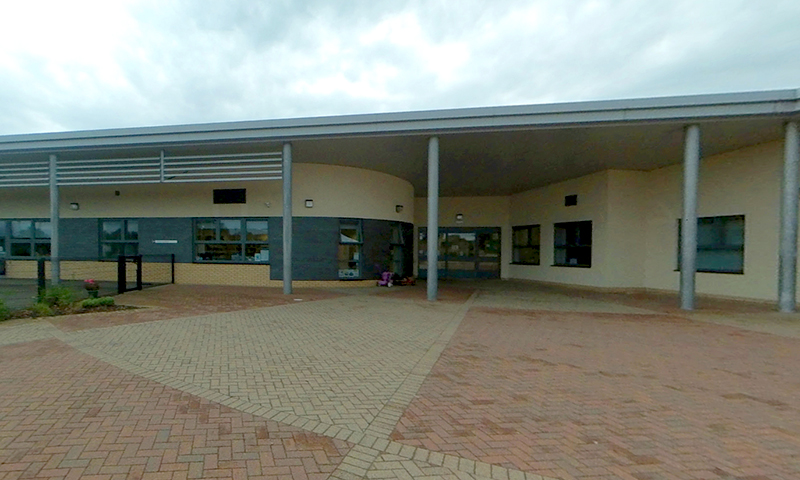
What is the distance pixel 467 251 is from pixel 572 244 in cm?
476

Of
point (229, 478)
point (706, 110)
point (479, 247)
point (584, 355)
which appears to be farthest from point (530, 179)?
point (229, 478)

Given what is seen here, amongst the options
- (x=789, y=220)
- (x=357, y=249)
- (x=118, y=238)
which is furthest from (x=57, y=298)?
(x=789, y=220)

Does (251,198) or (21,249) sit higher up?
(251,198)

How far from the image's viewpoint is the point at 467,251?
17.1m

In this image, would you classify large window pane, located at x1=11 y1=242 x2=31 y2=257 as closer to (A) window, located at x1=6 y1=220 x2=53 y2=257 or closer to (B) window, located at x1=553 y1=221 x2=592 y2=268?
(A) window, located at x1=6 y1=220 x2=53 y2=257

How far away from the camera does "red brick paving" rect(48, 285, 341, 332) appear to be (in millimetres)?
6840

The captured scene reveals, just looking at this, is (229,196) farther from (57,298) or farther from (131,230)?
(57,298)

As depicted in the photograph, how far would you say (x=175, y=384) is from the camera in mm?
3863

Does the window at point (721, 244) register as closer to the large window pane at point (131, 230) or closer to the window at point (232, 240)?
the window at point (232, 240)

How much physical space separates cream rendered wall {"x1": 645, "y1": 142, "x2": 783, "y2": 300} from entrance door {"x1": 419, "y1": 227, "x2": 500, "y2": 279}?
6195mm

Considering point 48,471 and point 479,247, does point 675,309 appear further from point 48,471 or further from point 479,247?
point 48,471

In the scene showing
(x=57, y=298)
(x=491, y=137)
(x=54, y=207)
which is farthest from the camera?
(x=54, y=207)

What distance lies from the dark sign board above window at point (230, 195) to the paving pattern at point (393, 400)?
19.5ft

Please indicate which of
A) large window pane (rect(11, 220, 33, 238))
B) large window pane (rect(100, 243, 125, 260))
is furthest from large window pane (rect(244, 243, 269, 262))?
large window pane (rect(11, 220, 33, 238))
